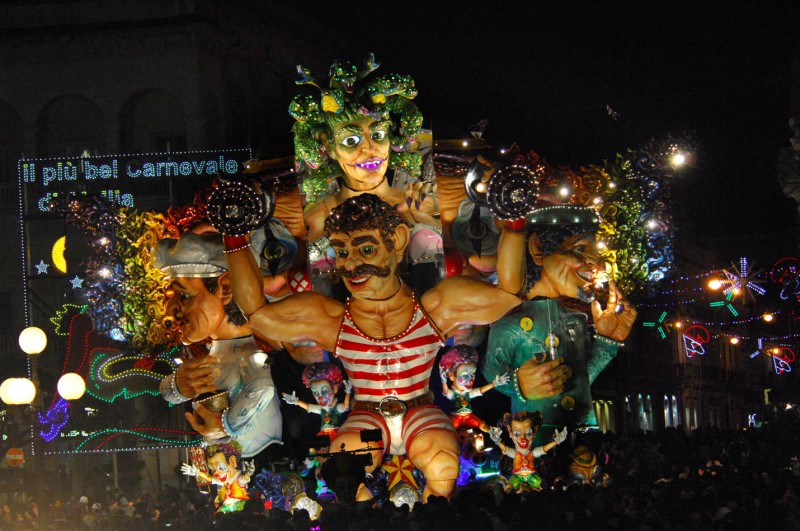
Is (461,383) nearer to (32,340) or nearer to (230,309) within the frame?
(230,309)

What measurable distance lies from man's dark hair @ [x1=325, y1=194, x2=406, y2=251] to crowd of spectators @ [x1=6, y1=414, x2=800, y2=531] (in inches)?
93.2

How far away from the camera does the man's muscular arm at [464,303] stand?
39.5 feet

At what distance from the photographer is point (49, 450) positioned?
15.6 meters

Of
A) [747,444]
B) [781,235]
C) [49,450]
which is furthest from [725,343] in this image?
[49,450]

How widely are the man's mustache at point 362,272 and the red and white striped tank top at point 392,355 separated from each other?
0.48 meters

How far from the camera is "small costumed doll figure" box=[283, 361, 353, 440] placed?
12.4 metres

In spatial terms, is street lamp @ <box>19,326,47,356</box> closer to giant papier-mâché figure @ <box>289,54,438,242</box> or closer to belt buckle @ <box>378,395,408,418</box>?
giant papier-mâché figure @ <box>289,54,438,242</box>

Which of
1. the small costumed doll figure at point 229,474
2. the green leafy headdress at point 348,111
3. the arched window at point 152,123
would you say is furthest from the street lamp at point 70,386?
the arched window at point 152,123

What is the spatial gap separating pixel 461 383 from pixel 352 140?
2433mm

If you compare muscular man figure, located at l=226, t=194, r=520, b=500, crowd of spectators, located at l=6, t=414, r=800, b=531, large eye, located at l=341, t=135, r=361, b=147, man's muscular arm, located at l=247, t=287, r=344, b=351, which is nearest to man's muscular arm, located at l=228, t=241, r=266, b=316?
muscular man figure, located at l=226, t=194, r=520, b=500

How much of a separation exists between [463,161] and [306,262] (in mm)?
1790

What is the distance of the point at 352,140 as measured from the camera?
1213 centimetres

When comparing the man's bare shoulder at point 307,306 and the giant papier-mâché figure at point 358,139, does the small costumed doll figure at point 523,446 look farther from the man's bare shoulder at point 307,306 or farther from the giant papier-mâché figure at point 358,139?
the giant papier-mâché figure at point 358,139

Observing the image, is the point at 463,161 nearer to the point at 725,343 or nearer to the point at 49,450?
the point at 49,450
